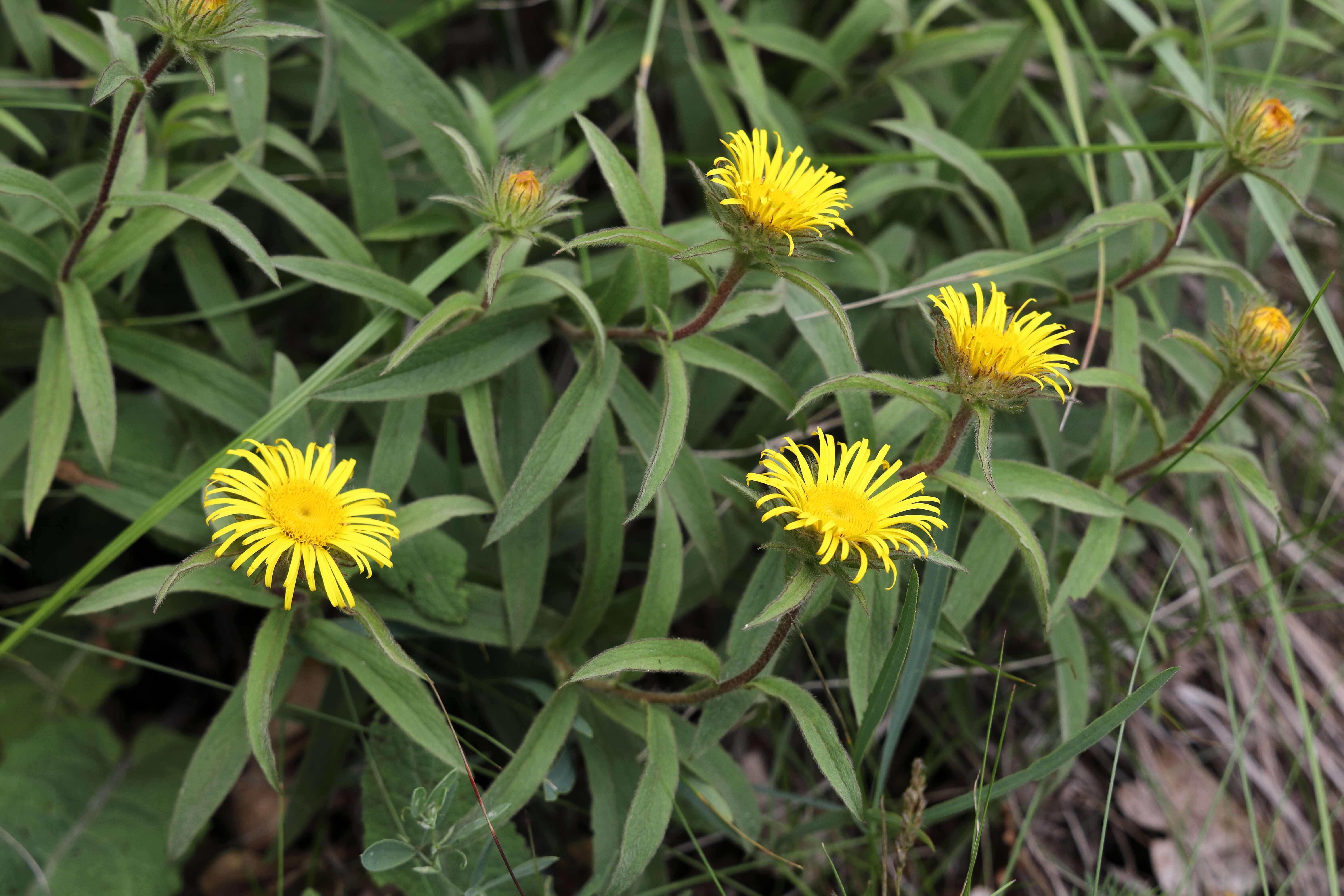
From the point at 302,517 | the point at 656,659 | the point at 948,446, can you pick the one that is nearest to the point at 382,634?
the point at 302,517

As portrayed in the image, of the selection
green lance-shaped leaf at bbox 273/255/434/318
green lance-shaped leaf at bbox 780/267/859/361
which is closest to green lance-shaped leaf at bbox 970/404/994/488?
green lance-shaped leaf at bbox 780/267/859/361

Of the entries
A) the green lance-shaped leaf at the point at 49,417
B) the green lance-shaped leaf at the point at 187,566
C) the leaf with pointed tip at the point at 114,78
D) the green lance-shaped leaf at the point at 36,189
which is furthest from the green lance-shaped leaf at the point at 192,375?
the leaf with pointed tip at the point at 114,78

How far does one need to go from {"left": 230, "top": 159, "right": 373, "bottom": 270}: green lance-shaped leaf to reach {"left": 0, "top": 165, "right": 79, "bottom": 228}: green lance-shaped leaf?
0.30m

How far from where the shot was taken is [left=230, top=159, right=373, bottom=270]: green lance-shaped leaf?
1880mm

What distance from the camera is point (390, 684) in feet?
5.51

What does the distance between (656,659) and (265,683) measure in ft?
2.04

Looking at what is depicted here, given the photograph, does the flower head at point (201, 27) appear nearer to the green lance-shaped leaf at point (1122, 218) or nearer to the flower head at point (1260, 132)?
the green lance-shaped leaf at point (1122, 218)

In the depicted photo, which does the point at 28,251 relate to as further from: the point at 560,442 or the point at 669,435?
the point at 669,435

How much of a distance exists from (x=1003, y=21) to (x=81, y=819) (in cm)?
300

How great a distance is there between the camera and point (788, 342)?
8.10 feet

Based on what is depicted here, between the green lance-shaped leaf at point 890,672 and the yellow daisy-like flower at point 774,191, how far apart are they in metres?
0.58

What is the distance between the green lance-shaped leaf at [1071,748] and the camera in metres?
1.58

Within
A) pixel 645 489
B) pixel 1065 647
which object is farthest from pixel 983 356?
pixel 1065 647

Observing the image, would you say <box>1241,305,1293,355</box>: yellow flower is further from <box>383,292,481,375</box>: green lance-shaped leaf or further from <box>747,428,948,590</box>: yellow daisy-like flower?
<box>383,292,481,375</box>: green lance-shaped leaf
